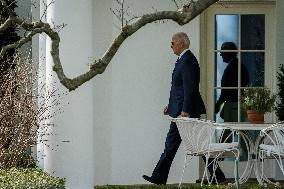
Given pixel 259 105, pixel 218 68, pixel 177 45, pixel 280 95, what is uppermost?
pixel 177 45

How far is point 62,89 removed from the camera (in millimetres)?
9000

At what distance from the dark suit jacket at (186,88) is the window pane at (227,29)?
2.21m

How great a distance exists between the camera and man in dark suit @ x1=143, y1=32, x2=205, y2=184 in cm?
898

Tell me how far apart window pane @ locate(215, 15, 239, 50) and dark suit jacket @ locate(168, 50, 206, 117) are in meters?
2.21

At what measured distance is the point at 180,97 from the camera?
913 cm

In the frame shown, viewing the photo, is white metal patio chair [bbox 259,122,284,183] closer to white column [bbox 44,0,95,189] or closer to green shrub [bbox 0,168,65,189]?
white column [bbox 44,0,95,189]

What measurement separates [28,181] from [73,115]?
159 centimetres

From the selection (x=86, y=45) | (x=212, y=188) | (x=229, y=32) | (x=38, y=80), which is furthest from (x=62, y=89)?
(x=229, y=32)

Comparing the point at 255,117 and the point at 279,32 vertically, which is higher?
the point at 279,32

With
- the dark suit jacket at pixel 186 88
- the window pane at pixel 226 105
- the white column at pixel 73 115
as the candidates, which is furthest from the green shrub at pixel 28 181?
the window pane at pixel 226 105

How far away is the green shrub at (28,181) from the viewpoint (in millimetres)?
7309

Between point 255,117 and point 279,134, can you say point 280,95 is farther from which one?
point 279,134

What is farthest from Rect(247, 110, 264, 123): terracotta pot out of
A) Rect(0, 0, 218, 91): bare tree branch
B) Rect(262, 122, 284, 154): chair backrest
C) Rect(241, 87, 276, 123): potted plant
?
Rect(0, 0, 218, 91): bare tree branch

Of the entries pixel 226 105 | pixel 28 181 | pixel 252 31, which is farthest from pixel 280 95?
pixel 28 181
